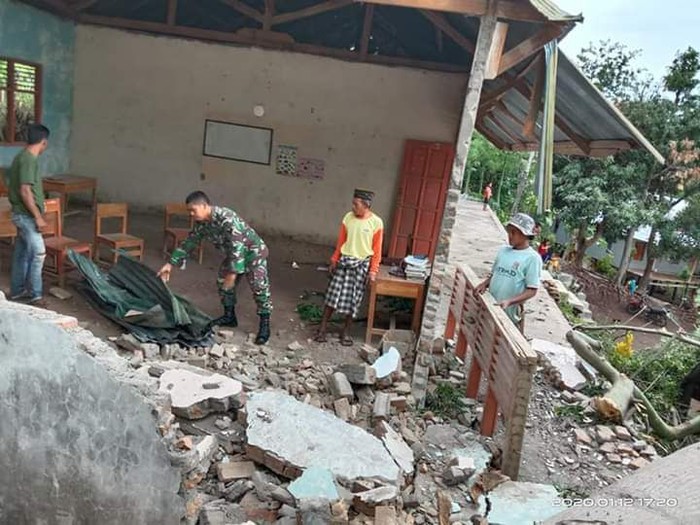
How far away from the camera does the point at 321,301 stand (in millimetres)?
7219

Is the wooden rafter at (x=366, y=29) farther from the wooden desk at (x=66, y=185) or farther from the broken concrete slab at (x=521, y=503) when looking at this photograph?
the broken concrete slab at (x=521, y=503)

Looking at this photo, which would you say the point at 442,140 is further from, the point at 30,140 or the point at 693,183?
the point at 693,183

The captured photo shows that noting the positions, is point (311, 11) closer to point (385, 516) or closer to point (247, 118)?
point (247, 118)

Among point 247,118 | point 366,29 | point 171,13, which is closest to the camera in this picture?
point 366,29

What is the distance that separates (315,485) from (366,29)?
7676 mm

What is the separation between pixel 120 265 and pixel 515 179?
25.9 meters

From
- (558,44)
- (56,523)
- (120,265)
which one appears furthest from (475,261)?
(56,523)

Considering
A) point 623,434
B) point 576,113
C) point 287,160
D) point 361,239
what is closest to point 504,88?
point 576,113

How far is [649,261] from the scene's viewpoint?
1916 cm

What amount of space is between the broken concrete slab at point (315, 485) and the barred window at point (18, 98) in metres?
7.95

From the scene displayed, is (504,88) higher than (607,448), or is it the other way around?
(504,88)

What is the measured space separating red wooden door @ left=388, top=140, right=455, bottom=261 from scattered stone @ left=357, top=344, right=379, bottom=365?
3.91 meters

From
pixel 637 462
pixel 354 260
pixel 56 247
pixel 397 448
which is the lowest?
pixel 637 462

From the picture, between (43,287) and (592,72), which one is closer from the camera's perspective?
(43,287)
